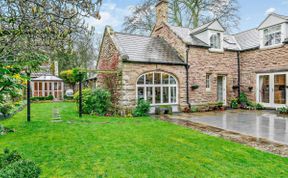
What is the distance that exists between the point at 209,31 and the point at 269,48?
4.31 m

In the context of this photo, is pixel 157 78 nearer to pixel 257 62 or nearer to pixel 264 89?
pixel 257 62

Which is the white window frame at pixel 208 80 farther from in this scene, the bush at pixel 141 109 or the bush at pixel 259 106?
the bush at pixel 141 109

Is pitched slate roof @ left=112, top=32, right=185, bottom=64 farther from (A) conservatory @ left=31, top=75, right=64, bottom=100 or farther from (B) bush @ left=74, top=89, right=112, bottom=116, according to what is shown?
(A) conservatory @ left=31, top=75, right=64, bottom=100

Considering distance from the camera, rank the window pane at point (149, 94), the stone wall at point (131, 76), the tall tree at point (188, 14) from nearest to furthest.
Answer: the stone wall at point (131, 76)
the window pane at point (149, 94)
the tall tree at point (188, 14)

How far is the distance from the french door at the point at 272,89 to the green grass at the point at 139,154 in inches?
373

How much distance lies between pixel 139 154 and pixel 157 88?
7841 mm

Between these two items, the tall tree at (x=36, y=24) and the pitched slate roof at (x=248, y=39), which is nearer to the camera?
the tall tree at (x=36, y=24)

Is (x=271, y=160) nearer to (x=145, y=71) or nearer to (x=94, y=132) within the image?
(x=94, y=132)

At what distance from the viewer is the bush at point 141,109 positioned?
36.7 feet

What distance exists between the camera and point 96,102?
1178 centimetres

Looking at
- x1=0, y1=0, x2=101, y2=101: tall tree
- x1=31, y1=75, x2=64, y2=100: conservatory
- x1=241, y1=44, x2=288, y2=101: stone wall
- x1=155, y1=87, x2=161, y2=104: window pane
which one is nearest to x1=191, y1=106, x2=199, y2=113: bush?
x1=155, y1=87, x2=161, y2=104: window pane

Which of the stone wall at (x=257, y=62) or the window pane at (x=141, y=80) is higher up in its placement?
A: the stone wall at (x=257, y=62)

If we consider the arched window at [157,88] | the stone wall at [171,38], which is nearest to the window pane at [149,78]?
the arched window at [157,88]

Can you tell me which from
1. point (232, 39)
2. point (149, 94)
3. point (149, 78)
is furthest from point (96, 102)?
point (232, 39)
